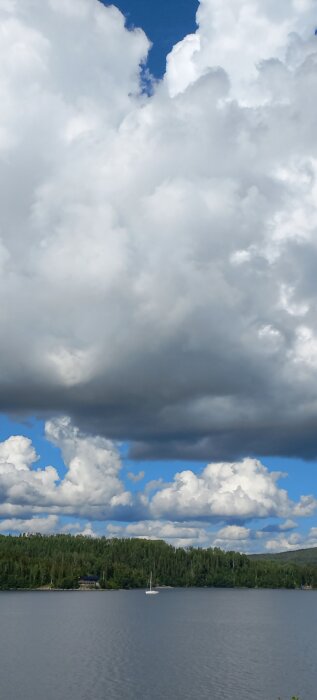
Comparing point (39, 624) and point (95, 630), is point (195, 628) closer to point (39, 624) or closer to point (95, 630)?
point (95, 630)

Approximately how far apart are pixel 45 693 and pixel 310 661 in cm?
5892

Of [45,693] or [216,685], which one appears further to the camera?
[216,685]

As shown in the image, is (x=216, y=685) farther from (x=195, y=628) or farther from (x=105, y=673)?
(x=195, y=628)

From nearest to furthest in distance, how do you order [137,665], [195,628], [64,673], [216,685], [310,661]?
[216,685] < [64,673] < [137,665] < [310,661] < [195,628]

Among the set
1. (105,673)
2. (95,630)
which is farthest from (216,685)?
(95,630)

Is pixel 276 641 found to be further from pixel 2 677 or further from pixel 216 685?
pixel 2 677

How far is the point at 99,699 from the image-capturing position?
3415 inches

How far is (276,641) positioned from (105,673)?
2718 inches

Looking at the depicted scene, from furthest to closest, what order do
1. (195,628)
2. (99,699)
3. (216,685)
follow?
(195,628), (216,685), (99,699)

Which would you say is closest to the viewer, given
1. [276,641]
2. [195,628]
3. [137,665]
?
[137,665]

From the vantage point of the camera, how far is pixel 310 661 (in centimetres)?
12725

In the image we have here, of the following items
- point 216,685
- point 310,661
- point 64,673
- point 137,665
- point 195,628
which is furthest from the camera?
point 195,628

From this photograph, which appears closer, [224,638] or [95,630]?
[224,638]

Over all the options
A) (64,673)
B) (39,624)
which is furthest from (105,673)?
(39,624)
